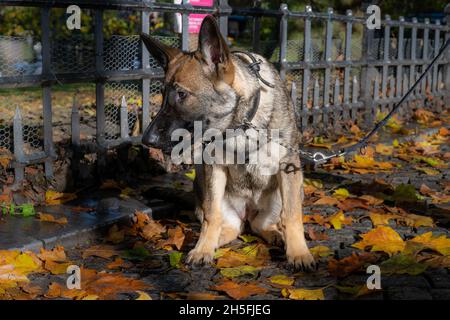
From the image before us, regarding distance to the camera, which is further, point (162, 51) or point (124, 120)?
point (124, 120)

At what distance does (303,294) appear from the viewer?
344 cm

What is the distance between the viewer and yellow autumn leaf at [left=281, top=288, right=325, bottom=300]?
3408 millimetres

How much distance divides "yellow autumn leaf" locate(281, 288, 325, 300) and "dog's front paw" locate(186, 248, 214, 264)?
684mm

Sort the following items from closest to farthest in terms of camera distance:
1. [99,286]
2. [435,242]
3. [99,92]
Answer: [99,286] → [435,242] → [99,92]

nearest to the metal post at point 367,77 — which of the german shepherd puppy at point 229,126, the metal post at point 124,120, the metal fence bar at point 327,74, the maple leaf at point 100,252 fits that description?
the metal fence bar at point 327,74

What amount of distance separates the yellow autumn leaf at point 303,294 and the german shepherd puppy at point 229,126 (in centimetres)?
40

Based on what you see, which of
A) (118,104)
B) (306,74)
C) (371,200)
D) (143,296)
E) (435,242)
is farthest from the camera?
(306,74)

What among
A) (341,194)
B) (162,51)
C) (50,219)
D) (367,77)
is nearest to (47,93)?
(50,219)

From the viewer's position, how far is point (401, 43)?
31.5 ft

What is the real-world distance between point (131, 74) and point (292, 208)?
2270mm

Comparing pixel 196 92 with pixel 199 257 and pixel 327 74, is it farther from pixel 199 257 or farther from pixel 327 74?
pixel 327 74

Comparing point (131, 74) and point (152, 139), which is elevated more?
point (131, 74)

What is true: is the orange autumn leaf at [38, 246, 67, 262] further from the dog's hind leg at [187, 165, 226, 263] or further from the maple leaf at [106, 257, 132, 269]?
the dog's hind leg at [187, 165, 226, 263]

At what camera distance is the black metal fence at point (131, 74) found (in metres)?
4.98
